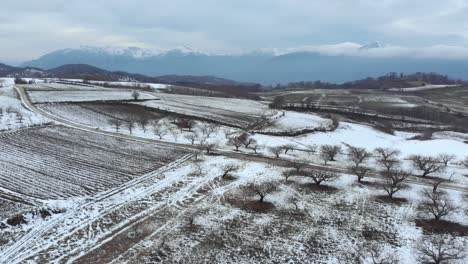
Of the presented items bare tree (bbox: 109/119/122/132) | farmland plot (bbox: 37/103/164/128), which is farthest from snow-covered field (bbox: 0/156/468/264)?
farmland plot (bbox: 37/103/164/128)

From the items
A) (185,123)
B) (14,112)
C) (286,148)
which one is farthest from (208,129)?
(14,112)

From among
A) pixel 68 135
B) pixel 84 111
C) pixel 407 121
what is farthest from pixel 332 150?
pixel 407 121

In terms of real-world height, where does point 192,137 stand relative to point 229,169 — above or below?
above

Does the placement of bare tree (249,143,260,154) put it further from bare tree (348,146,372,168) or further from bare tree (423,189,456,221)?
bare tree (423,189,456,221)

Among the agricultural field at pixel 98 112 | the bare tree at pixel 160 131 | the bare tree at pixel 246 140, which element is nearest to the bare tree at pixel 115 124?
the agricultural field at pixel 98 112

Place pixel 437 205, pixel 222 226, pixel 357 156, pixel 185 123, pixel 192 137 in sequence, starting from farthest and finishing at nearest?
pixel 185 123 < pixel 192 137 < pixel 357 156 < pixel 437 205 < pixel 222 226

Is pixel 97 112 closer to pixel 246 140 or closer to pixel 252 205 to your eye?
pixel 246 140

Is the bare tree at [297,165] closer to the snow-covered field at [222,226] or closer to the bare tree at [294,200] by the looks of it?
the snow-covered field at [222,226]
